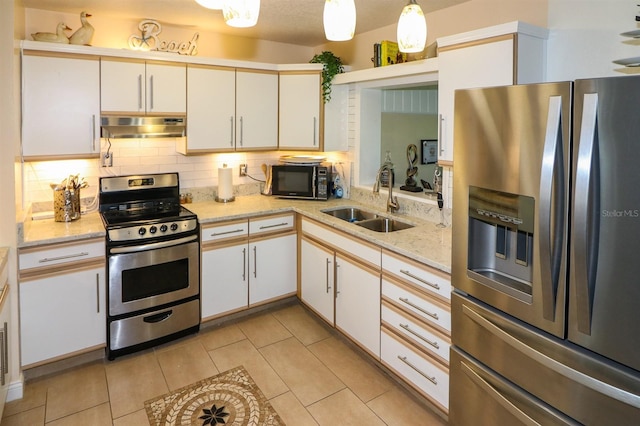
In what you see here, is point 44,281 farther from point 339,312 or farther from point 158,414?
point 339,312

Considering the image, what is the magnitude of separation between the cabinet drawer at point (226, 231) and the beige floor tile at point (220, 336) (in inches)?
29.5

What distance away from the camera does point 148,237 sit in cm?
300

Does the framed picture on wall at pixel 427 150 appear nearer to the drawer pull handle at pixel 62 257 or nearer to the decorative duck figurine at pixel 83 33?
the decorative duck figurine at pixel 83 33

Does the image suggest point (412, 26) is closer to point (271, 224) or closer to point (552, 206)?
point (552, 206)

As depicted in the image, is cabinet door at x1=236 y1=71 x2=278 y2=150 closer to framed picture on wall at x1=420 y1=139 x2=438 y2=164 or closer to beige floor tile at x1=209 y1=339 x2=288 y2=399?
framed picture on wall at x1=420 y1=139 x2=438 y2=164

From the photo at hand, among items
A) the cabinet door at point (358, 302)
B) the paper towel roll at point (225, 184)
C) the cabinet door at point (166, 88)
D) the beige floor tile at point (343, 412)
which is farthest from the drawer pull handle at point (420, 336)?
the cabinet door at point (166, 88)

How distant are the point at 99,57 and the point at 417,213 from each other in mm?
2609

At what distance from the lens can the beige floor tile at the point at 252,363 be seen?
268cm

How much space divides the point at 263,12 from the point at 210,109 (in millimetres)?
904

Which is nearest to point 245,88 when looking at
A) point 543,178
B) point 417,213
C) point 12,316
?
point 417,213

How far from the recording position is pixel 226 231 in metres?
3.38

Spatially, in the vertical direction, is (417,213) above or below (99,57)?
below

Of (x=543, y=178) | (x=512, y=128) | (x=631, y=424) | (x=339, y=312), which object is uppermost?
(x=512, y=128)

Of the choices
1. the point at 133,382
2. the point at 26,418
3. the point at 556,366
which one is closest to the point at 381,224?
the point at 556,366
